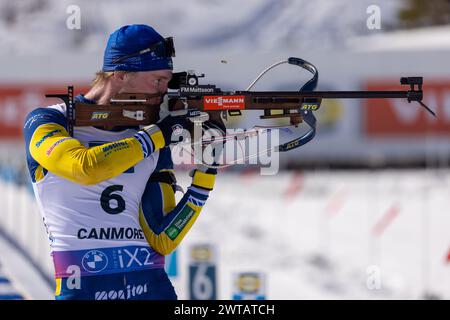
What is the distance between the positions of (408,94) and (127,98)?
1078 millimetres

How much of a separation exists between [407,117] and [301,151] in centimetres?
274

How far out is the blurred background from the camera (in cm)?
818

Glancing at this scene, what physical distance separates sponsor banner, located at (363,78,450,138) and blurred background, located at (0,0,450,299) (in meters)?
0.03

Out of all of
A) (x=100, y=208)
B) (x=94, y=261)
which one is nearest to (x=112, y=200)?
(x=100, y=208)

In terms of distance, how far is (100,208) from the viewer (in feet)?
12.1

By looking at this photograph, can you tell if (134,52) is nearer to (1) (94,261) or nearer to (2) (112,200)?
(2) (112,200)

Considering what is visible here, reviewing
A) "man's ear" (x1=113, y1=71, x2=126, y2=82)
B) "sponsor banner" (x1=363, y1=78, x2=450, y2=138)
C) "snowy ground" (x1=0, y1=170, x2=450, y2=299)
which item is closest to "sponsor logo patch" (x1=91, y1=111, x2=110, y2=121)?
"man's ear" (x1=113, y1=71, x2=126, y2=82)

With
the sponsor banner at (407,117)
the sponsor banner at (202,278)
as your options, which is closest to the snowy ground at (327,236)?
the sponsor banner at (202,278)

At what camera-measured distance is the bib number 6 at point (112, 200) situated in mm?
3678

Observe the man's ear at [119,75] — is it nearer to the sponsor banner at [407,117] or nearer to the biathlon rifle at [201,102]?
the biathlon rifle at [201,102]

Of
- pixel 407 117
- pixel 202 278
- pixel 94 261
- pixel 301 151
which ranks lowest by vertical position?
pixel 202 278

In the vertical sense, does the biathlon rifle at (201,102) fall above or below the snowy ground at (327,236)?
above

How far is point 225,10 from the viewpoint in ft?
58.3

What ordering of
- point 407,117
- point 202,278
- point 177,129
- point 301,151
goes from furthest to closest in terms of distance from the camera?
point 407,117 → point 301,151 → point 202,278 → point 177,129
